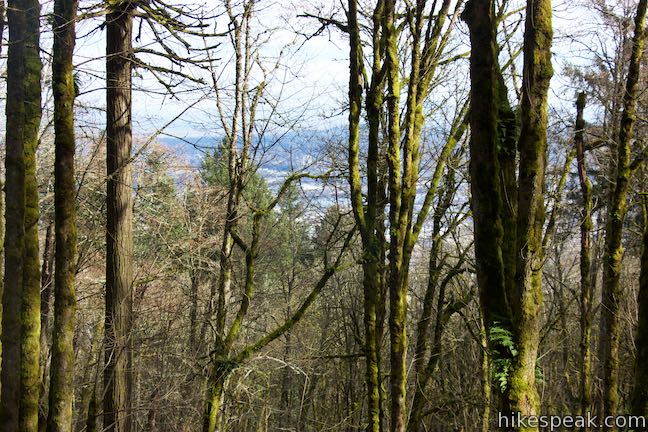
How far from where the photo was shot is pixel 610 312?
28.5 feet

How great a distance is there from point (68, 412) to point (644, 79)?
9934 millimetres

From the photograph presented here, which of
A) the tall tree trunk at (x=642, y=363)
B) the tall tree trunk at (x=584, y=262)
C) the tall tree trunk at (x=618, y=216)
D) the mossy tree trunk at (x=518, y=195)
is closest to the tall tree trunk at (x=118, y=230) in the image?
A: the mossy tree trunk at (x=518, y=195)

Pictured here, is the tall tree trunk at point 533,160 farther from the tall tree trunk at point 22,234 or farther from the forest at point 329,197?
the tall tree trunk at point 22,234

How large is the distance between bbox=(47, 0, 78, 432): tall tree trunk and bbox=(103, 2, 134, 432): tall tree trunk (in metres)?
1.28

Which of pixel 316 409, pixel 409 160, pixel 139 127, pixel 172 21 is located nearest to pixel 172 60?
pixel 172 21

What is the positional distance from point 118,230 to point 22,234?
162 cm

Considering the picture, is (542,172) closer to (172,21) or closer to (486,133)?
(486,133)

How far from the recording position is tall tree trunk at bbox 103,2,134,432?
6.81 metres

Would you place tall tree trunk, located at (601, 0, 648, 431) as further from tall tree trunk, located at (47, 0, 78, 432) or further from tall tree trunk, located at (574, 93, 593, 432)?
tall tree trunk, located at (47, 0, 78, 432)

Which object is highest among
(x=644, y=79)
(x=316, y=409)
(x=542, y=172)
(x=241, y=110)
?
(x=644, y=79)

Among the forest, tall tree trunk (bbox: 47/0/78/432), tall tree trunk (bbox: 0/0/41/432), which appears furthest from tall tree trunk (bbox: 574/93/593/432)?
tall tree trunk (bbox: 0/0/41/432)

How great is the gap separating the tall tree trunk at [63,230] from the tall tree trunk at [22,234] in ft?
1.18

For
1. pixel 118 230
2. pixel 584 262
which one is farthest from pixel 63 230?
pixel 584 262

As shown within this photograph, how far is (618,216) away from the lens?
8.42 m
